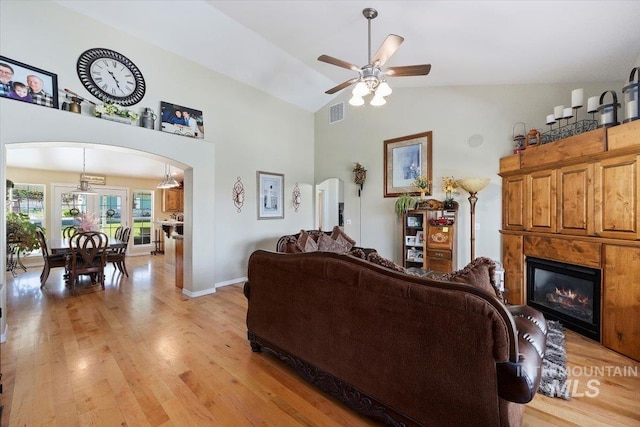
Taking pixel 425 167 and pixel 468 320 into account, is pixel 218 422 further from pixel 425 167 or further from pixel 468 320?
pixel 425 167

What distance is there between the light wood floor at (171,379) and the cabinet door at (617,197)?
117 cm

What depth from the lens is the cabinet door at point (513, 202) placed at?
11.9 feet

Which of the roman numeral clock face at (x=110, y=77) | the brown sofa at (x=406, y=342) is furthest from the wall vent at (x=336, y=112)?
the brown sofa at (x=406, y=342)

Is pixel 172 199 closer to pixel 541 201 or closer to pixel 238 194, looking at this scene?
pixel 238 194

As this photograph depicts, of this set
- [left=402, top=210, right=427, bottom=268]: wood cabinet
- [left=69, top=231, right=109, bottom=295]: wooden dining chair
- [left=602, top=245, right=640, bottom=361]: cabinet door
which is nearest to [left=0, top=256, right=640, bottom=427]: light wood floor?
[left=602, top=245, right=640, bottom=361]: cabinet door

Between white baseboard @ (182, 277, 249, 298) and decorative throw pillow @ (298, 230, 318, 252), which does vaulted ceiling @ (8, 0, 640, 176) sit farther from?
white baseboard @ (182, 277, 249, 298)

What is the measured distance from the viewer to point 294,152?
20.2 ft

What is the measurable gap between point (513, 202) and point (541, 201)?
0.41 metres

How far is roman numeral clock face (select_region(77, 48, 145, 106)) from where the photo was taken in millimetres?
3488

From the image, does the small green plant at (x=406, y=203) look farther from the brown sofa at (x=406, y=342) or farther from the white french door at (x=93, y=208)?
the white french door at (x=93, y=208)

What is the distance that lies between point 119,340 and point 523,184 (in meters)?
5.08

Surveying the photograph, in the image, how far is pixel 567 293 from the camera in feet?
10.3

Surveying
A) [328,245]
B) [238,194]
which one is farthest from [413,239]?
[238,194]

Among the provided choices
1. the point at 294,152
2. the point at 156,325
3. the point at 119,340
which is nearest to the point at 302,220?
the point at 294,152
